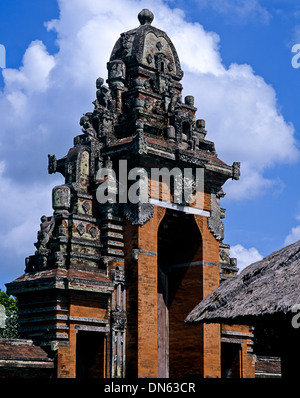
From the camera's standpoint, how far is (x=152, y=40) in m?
28.8

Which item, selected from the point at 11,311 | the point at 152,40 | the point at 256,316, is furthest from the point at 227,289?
the point at 11,311

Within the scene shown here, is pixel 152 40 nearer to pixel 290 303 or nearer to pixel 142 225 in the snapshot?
pixel 142 225

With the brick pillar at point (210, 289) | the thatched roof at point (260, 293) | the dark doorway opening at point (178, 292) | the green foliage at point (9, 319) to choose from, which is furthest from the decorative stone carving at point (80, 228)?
the green foliage at point (9, 319)

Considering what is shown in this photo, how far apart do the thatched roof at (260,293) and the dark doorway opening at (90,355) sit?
344 inches

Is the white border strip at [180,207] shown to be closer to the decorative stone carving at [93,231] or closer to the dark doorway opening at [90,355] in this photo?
the decorative stone carving at [93,231]

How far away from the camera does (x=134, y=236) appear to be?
25547mm

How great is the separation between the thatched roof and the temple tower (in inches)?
325

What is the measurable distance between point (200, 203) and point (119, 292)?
4683mm

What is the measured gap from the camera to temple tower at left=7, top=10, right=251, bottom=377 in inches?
960

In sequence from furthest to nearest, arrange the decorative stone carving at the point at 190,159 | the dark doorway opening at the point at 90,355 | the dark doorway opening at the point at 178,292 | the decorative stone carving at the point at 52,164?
1. the dark doorway opening at the point at 178,292
2. the decorative stone carving at the point at 52,164
3. the decorative stone carving at the point at 190,159
4. the dark doorway opening at the point at 90,355

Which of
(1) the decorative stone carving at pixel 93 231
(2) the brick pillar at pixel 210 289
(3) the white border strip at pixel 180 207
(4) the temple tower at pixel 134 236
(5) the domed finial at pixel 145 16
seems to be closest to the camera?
(4) the temple tower at pixel 134 236

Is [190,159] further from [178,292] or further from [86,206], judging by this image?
[178,292]

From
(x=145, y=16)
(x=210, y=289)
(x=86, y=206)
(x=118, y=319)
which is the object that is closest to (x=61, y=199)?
(x=86, y=206)

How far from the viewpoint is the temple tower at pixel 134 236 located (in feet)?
80.0
